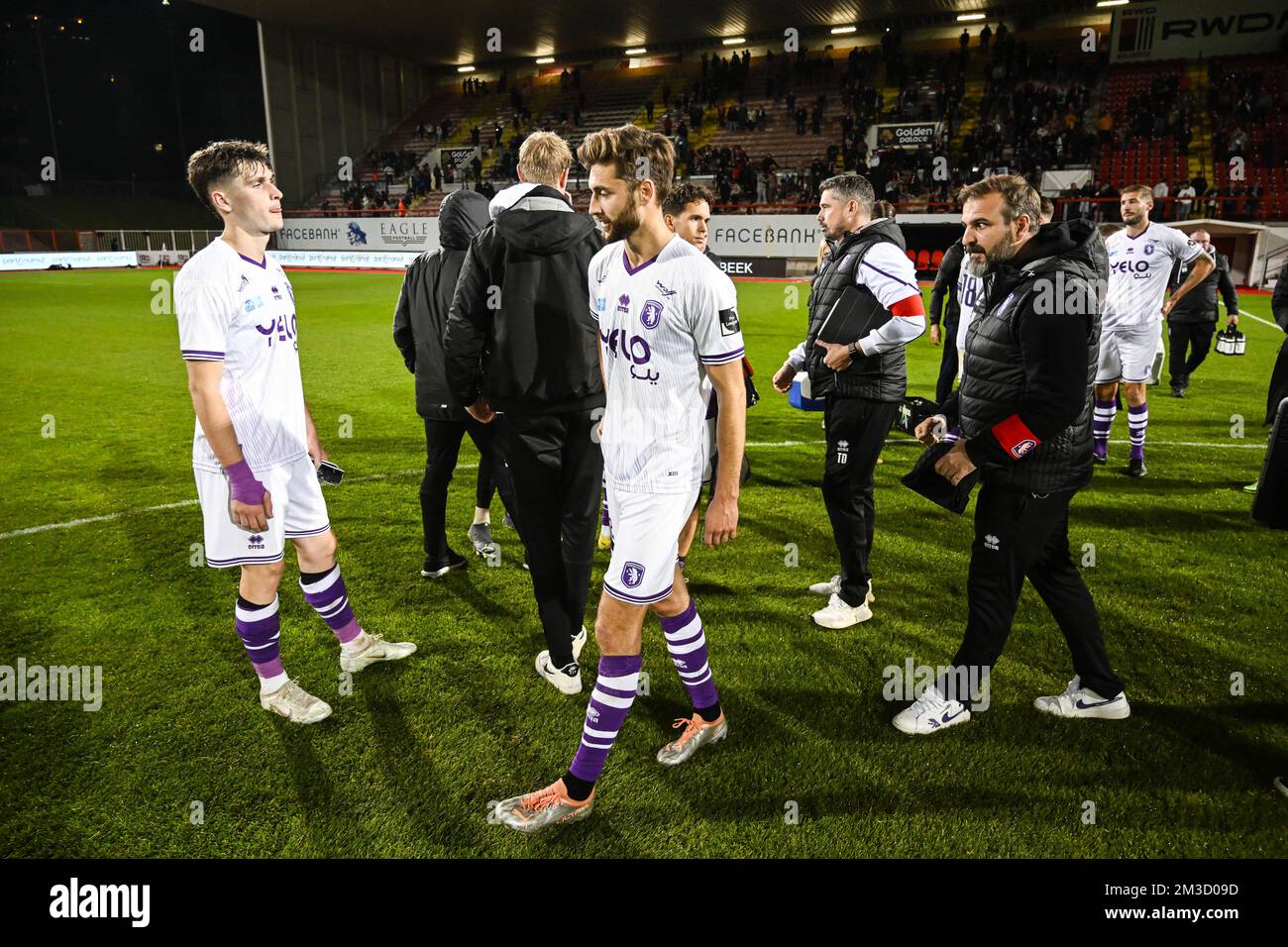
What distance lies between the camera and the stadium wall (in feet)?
127

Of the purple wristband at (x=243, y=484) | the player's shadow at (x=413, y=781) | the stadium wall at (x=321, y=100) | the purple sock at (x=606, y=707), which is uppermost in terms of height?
the stadium wall at (x=321, y=100)

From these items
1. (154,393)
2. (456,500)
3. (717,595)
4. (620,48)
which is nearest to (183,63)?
(620,48)

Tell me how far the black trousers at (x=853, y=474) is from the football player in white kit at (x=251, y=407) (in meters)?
2.65

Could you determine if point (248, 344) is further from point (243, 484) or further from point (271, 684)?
point (271, 684)

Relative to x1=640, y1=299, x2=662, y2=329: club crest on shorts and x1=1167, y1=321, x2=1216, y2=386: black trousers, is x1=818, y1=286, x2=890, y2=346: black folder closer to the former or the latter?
x1=640, y1=299, x2=662, y2=329: club crest on shorts

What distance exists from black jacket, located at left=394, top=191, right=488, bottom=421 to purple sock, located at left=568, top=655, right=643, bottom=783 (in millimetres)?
2087

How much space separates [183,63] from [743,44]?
29344mm

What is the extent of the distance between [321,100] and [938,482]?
46298 mm

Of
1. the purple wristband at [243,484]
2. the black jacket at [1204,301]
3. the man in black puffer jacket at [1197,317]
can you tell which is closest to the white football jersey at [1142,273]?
the man in black puffer jacket at [1197,317]

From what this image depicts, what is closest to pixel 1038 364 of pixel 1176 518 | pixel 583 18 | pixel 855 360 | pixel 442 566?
pixel 855 360

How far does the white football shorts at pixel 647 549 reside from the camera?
2709 millimetres

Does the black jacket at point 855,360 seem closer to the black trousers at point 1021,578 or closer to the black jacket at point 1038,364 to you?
the black jacket at point 1038,364

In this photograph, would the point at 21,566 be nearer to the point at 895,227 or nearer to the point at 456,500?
the point at 456,500
